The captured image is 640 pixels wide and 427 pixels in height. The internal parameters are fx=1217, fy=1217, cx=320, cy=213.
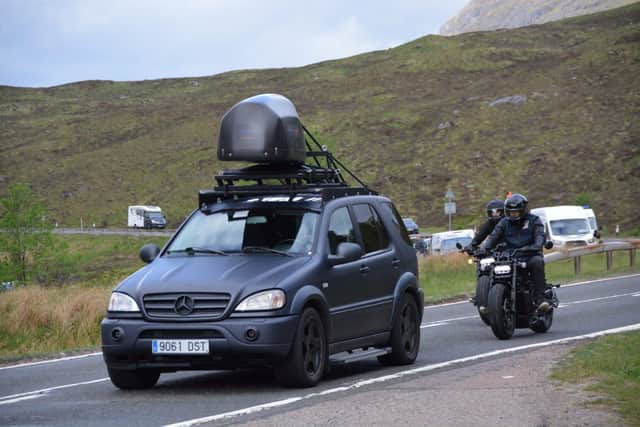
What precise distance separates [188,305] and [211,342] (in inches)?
15.0

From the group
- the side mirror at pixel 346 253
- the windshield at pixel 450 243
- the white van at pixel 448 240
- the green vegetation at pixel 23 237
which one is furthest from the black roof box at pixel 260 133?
the white van at pixel 448 240

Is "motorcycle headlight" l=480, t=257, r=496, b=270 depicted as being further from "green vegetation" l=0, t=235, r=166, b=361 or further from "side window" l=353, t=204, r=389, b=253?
"green vegetation" l=0, t=235, r=166, b=361

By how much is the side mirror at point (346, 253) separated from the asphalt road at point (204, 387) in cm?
110

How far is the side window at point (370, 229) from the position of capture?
12.2 metres

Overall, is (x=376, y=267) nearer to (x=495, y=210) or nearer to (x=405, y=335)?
(x=405, y=335)

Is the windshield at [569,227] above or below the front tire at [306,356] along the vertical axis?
below

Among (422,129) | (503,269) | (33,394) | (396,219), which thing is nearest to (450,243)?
(503,269)

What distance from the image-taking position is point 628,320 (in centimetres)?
1769

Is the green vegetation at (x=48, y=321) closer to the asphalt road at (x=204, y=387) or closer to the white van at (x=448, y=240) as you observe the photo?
the asphalt road at (x=204, y=387)

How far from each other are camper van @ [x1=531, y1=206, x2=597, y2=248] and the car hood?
1221 inches

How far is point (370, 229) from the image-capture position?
40.7 ft

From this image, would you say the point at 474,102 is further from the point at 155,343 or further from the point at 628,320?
the point at 155,343

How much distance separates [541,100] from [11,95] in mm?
99603

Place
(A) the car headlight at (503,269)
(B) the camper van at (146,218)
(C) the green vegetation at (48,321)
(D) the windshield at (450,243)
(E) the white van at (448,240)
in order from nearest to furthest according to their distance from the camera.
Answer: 1. (A) the car headlight at (503,269)
2. (C) the green vegetation at (48,321)
3. (D) the windshield at (450,243)
4. (E) the white van at (448,240)
5. (B) the camper van at (146,218)
